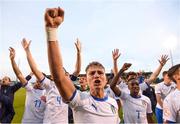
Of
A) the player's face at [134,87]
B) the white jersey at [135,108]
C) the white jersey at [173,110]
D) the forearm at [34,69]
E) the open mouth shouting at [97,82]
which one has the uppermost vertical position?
the forearm at [34,69]

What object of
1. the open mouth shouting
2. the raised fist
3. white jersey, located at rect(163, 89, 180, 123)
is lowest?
white jersey, located at rect(163, 89, 180, 123)

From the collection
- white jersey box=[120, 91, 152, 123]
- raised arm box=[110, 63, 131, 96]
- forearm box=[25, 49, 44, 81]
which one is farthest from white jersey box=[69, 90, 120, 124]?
forearm box=[25, 49, 44, 81]

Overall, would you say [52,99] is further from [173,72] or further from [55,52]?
[55,52]

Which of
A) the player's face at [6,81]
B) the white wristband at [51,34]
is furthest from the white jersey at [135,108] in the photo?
the player's face at [6,81]

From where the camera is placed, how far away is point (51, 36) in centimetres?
328

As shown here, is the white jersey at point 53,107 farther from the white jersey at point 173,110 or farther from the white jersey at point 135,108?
the white jersey at point 173,110

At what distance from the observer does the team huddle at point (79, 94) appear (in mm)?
3335

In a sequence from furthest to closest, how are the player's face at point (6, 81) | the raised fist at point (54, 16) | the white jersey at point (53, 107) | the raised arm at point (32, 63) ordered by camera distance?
the player's face at point (6, 81) < the raised arm at point (32, 63) < the white jersey at point (53, 107) < the raised fist at point (54, 16)

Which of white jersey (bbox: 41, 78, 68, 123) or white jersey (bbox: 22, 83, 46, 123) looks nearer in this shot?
white jersey (bbox: 41, 78, 68, 123)

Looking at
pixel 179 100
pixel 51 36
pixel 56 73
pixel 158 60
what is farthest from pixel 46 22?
pixel 158 60

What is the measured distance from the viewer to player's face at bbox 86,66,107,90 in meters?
4.31

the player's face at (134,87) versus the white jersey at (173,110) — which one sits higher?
the player's face at (134,87)

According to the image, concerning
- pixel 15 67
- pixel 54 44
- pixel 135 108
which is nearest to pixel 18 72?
pixel 15 67

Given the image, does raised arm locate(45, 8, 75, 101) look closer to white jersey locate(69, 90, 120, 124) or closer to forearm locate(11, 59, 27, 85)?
white jersey locate(69, 90, 120, 124)
